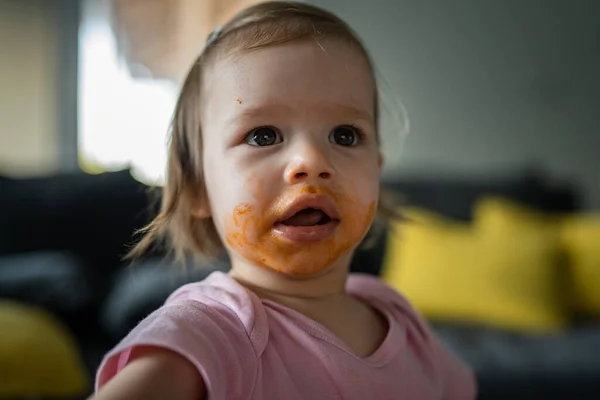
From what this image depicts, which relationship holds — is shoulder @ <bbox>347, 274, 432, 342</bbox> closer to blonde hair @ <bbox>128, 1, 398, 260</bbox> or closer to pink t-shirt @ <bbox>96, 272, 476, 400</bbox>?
pink t-shirt @ <bbox>96, 272, 476, 400</bbox>

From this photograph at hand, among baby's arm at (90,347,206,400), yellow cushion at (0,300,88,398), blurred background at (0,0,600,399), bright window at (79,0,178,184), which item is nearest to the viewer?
baby's arm at (90,347,206,400)

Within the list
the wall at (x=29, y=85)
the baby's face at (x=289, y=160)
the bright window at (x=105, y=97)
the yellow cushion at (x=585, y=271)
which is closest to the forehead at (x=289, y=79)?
the baby's face at (x=289, y=160)

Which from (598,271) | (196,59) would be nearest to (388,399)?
(196,59)

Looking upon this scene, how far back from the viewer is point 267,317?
1.86 ft

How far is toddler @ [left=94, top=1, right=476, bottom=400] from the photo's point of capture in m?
0.54

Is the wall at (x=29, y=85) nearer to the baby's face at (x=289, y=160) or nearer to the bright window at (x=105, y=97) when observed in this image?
the bright window at (x=105, y=97)

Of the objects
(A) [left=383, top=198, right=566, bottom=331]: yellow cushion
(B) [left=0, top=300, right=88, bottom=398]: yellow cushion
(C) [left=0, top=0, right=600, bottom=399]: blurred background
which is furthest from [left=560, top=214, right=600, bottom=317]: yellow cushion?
(B) [left=0, top=300, right=88, bottom=398]: yellow cushion

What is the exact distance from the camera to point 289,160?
57 centimetres

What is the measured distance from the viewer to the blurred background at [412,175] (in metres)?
1.73

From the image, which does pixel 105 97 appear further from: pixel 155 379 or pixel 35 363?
pixel 155 379

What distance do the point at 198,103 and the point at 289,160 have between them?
0.45 ft

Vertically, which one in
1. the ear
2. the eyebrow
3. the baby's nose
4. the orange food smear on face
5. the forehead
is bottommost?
the ear

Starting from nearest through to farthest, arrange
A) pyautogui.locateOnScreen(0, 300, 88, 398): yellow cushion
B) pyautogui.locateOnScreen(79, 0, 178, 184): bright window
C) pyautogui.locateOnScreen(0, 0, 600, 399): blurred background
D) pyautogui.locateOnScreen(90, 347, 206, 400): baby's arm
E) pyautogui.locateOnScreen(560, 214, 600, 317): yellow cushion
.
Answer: pyautogui.locateOnScreen(90, 347, 206, 400): baby's arm
pyautogui.locateOnScreen(0, 300, 88, 398): yellow cushion
pyautogui.locateOnScreen(0, 0, 600, 399): blurred background
pyautogui.locateOnScreen(560, 214, 600, 317): yellow cushion
pyautogui.locateOnScreen(79, 0, 178, 184): bright window

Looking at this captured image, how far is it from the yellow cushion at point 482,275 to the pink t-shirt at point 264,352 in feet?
4.58
